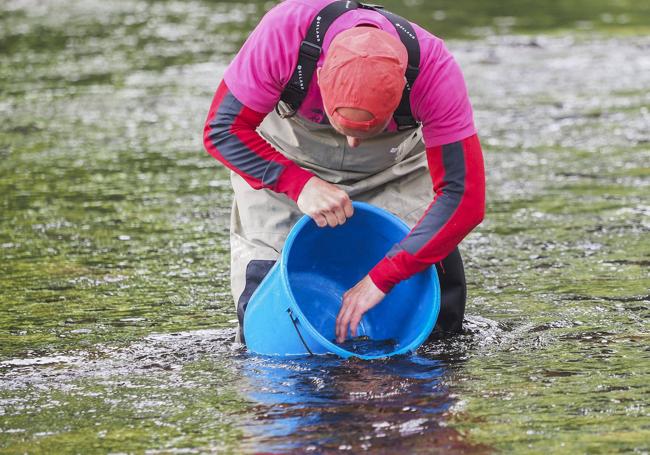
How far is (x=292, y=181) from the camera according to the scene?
4.04 metres

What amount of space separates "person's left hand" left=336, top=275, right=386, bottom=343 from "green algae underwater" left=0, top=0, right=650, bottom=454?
0.16m

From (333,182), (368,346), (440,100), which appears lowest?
(368,346)

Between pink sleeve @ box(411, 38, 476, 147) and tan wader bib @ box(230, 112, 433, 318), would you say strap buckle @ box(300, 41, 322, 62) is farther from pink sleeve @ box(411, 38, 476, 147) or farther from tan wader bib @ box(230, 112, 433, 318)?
tan wader bib @ box(230, 112, 433, 318)

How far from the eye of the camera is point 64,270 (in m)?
5.72

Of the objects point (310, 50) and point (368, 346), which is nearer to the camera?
Result: point (310, 50)

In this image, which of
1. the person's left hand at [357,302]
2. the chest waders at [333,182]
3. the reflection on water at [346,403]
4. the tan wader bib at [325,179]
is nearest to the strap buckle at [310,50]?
the chest waders at [333,182]

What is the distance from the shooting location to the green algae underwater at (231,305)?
142 inches


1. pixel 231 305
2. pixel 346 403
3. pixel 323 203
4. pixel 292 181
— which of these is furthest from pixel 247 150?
pixel 231 305

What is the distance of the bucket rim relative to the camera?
4.04 metres

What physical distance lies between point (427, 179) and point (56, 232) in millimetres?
2569

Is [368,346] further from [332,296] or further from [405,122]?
[405,122]

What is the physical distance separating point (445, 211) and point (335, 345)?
0.62 m

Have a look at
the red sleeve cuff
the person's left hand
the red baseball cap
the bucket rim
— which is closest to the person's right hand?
the red sleeve cuff

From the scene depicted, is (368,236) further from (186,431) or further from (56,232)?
(56,232)
